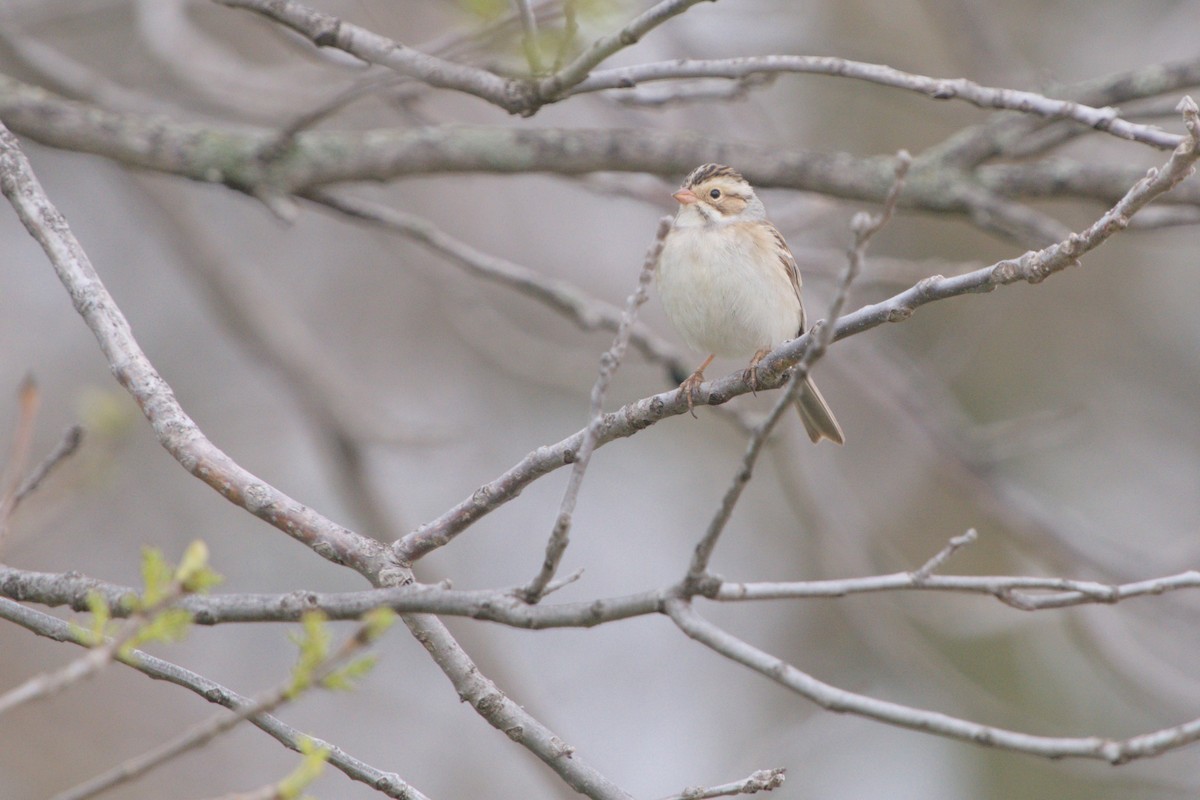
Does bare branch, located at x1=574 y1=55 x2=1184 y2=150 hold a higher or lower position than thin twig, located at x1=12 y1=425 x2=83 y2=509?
higher

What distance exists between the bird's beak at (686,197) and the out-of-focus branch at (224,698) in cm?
265

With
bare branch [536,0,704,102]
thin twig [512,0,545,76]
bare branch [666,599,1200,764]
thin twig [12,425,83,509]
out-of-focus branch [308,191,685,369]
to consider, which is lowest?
bare branch [666,599,1200,764]

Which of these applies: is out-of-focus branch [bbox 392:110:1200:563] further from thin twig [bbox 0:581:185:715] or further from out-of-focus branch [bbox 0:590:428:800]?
thin twig [bbox 0:581:185:715]

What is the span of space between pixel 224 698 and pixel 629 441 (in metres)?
8.20

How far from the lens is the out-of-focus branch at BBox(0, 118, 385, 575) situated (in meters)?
2.21

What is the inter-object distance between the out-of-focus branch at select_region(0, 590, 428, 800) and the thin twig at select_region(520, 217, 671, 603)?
534 mm

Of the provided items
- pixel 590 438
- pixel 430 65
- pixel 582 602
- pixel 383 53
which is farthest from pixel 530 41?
pixel 582 602

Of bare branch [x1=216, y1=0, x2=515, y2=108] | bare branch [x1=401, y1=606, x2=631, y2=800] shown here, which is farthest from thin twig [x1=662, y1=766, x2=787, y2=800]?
bare branch [x1=216, y1=0, x2=515, y2=108]

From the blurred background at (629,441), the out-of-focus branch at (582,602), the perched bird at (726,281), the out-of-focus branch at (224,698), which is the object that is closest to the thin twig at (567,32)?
the perched bird at (726,281)

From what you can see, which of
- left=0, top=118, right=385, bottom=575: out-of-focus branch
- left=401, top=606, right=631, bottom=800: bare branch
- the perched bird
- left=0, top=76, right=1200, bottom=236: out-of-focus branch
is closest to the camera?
left=401, top=606, right=631, bottom=800: bare branch

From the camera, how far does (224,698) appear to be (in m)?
2.25

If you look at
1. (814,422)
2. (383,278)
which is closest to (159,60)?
(814,422)

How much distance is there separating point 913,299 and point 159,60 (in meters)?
4.15

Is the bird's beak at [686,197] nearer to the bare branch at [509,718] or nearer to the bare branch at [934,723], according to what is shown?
the bare branch at [509,718]
